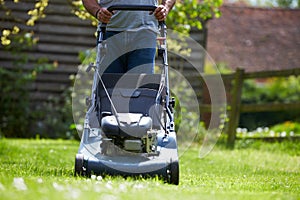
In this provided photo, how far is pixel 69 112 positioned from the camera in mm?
12539

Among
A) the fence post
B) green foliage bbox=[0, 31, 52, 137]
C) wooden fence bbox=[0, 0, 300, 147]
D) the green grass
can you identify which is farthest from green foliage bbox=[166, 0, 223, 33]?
green foliage bbox=[0, 31, 52, 137]

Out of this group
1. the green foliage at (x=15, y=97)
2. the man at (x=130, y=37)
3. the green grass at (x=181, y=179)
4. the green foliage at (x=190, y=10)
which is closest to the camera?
the green grass at (x=181, y=179)

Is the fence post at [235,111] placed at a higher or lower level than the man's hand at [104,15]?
lower

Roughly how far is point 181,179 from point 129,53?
112cm

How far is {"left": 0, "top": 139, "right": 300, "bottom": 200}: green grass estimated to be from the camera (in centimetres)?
388

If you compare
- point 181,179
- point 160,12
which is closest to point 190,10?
point 160,12

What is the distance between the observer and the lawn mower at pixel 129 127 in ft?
16.2

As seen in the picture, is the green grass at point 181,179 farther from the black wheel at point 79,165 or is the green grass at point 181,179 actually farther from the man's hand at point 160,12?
the man's hand at point 160,12

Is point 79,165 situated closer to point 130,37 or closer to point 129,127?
point 129,127

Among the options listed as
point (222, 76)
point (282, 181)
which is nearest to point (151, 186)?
point (282, 181)

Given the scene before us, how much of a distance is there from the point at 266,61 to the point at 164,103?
64.2ft

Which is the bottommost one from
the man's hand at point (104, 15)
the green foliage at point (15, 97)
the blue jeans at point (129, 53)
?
the green foliage at point (15, 97)

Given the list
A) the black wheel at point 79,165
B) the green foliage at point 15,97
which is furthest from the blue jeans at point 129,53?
the green foliage at point 15,97

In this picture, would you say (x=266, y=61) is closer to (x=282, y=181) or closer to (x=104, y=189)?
(x=282, y=181)
